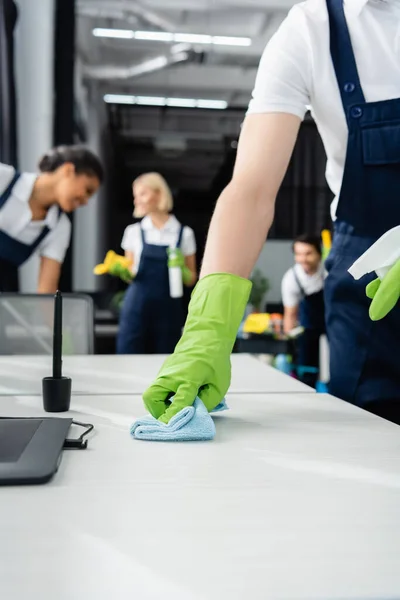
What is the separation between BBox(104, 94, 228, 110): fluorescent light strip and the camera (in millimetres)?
7234

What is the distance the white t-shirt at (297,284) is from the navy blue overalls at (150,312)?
105 centimetres

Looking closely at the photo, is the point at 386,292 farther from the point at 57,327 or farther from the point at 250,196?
the point at 57,327

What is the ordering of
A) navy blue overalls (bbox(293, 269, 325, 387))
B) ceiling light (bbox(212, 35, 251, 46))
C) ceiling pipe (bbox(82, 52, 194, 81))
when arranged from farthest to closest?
ceiling pipe (bbox(82, 52, 194, 81))
ceiling light (bbox(212, 35, 251, 46))
navy blue overalls (bbox(293, 269, 325, 387))

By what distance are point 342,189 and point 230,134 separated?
6783 mm

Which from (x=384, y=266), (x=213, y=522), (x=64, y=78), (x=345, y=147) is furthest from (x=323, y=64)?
(x=64, y=78)

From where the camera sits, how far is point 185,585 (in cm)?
40

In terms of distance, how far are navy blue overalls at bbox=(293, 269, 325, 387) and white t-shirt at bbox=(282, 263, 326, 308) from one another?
0.25 feet

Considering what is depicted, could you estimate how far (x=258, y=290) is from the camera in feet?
20.9

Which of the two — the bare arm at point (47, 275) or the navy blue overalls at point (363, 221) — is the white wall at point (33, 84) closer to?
the bare arm at point (47, 275)

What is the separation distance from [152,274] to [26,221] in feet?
4.52

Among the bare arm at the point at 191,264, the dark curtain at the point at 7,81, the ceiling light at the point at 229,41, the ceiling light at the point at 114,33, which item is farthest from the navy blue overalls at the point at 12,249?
the ceiling light at the point at 229,41

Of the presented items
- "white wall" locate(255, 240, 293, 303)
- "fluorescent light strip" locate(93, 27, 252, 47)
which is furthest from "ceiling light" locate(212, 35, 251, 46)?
"white wall" locate(255, 240, 293, 303)

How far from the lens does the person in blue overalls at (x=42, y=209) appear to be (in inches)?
103

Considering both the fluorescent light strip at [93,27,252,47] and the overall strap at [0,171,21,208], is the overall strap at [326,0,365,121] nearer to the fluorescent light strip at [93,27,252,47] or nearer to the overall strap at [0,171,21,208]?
the overall strap at [0,171,21,208]
